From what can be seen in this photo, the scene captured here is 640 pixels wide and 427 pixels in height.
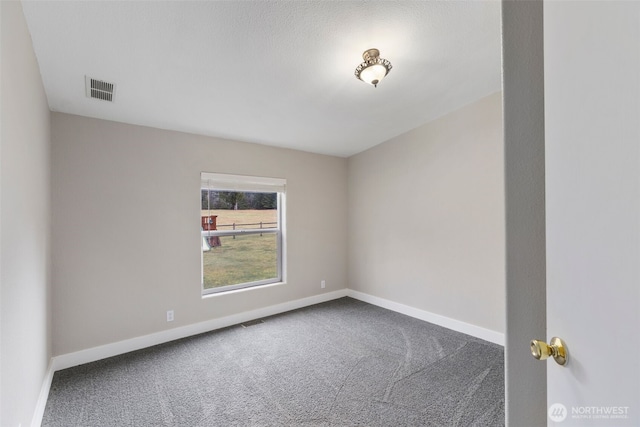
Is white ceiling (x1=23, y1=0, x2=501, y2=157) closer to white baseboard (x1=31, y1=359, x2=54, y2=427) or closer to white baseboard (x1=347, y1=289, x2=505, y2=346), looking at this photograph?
white baseboard (x1=31, y1=359, x2=54, y2=427)

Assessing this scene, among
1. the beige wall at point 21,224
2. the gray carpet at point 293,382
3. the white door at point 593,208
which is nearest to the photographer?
the white door at point 593,208

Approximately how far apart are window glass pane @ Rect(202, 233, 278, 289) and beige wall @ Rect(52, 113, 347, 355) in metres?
0.19

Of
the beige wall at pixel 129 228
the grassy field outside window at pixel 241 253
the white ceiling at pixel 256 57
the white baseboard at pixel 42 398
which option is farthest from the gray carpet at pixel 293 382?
the white ceiling at pixel 256 57

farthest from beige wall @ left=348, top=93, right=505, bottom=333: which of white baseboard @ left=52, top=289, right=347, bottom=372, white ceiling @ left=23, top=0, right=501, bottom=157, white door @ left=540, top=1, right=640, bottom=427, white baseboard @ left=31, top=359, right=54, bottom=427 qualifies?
white baseboard @ left=31, top=359, right=54, bottom=427

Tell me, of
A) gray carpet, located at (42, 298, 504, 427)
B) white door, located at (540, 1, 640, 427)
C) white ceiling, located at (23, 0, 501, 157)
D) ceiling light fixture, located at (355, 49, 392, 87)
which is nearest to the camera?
white door, located at (540, 1, 640, 427)

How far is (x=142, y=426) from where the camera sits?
70.7 inches

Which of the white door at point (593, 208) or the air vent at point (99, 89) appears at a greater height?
the air vent at point (99, 89)

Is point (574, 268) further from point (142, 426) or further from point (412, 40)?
point (142, 426)

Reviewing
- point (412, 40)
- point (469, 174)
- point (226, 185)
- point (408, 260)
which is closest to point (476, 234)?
point (469, 174)

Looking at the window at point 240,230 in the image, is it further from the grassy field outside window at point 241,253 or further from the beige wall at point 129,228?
the beige wall at point 129,228

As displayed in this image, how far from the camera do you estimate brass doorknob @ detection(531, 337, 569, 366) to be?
667 millimetres

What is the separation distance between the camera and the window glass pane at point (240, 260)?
3.36m

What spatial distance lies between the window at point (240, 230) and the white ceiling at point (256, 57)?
0.73 m

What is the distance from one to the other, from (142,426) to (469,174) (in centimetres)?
358
